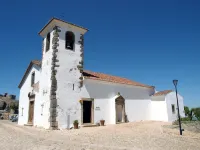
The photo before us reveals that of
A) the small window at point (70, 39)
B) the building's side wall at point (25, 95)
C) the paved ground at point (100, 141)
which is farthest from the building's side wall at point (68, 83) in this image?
the building's side wall at point (25, 95)

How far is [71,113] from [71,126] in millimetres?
946

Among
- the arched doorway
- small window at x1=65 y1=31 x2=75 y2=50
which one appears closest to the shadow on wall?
the arched doorway

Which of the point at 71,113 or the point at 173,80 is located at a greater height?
the point at 173,80

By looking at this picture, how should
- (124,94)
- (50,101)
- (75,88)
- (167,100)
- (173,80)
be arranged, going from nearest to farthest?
(173,80)
(50,101)
(75,88)
(124,94)
(167,100)

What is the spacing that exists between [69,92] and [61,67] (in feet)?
6.67

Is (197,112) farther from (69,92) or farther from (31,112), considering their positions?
(31,112)

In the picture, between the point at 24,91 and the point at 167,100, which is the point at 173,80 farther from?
the point at 24,91

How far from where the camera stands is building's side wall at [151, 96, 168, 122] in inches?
759

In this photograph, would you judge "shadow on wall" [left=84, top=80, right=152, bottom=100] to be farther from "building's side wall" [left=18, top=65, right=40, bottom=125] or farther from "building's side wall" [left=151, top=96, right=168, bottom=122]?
"building's side wall" [left=18, top=65, right=40, bottom=125]

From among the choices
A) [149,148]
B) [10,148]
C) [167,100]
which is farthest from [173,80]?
[10,148]

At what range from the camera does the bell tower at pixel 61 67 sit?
1322cm

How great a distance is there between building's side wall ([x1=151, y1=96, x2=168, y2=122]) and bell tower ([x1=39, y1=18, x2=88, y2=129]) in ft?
31.7

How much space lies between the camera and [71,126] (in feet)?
44.4

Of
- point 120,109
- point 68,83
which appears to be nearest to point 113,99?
point 120,109
